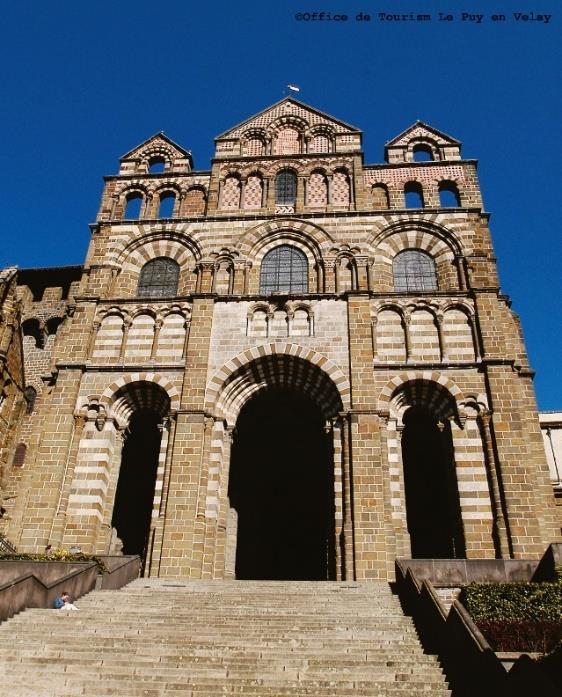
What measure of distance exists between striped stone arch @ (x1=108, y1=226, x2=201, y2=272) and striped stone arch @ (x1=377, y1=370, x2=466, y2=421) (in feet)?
33.8

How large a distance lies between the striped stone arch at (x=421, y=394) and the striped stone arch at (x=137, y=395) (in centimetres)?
766

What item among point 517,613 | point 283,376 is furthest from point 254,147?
point 517,613

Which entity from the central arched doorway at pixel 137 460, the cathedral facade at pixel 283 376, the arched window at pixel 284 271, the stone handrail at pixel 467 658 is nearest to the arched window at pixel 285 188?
the cathedral facade at pixel 283 376

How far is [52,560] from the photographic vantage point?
1551 cm

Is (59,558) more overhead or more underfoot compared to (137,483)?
more underfoot

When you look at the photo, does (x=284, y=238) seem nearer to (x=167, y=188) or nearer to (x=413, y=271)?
(x=413, y=271)

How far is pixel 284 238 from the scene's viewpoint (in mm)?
24969

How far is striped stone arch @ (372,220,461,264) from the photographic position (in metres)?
24.0

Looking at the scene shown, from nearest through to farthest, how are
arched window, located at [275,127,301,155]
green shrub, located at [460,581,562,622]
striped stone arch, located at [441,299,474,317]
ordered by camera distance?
green shrub, located at [460,581,562,622] → striped stone arch, located at [441,299,474,317] → arched window, located at [275,127,301,155]

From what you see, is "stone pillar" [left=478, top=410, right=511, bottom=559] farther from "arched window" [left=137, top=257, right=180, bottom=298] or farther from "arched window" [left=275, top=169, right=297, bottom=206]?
"arched window" [left=137, top=257, right=180, bottom=298]

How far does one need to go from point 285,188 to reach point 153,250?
22.4 feet

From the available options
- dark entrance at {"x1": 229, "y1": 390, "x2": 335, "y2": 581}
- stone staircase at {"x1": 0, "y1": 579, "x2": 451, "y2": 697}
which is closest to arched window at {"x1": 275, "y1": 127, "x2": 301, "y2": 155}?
dark entrance at {"x1": 229, "y1": 390, "x2": 335, "y2": 581}

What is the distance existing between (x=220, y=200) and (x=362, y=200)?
6.54 meters

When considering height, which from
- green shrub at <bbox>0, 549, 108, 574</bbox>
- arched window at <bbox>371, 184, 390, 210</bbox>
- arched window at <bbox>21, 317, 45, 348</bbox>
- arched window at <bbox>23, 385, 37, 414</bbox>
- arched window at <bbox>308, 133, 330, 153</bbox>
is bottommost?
green shrub at <bbox>0, 549, 108, 574</bbox>
